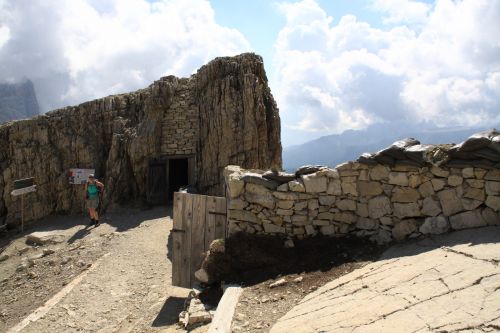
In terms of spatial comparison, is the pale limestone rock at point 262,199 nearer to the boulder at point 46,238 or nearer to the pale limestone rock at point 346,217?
the pale limestone rock at point 346,217

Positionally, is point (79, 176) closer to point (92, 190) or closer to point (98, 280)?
point (92, 190)

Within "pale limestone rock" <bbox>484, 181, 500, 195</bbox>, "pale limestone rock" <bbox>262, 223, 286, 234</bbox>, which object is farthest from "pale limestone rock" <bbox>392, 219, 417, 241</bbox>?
"pale limestone rock" <bbox>262, 223, 286, 234</bbox>

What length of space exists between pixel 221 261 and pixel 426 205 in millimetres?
4405

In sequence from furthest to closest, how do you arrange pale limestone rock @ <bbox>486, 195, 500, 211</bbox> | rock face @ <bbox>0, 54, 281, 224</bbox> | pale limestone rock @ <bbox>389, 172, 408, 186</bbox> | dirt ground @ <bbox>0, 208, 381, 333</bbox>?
rock face @ <bbox>0, 54, 281, 224</bbox>, pale limestone rock @ <bbox>389, 172, 408, 186</bbox>, dirt ground @ <bbox>0, 208, 381, 333</bbox>, pale limestone rock @ <bbox>486, 195, 500, 211</bbox>

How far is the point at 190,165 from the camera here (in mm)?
20156

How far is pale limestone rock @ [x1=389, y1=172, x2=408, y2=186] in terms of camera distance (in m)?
7.36

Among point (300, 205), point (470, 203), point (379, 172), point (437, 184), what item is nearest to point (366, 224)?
point (379, 172)

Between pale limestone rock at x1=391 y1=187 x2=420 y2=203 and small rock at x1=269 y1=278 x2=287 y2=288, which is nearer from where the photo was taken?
small rock at x1=269 y1=278 x2=287 y2=288

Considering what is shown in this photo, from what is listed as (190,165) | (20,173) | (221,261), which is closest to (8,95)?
(20,173)

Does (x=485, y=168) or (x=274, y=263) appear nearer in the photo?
(x=485, y=168)

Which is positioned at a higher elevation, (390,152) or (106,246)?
(390,152)

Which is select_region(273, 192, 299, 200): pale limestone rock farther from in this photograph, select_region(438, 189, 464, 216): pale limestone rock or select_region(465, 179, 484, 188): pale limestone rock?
select_region(465, 179, 484, 188): pale limestone rock

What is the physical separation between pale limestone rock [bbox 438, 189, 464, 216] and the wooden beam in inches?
170

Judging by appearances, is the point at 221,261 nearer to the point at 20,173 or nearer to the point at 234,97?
the point at 234,97
